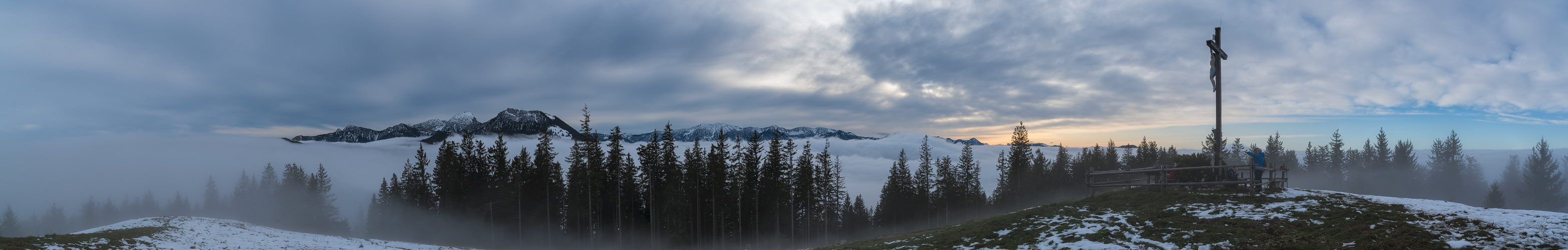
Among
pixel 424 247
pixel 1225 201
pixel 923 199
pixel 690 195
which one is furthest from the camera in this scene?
pixel 923 199

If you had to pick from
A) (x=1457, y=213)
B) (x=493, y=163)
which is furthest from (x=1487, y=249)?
(x=493, y=163)

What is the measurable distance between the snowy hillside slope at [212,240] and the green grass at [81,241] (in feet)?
0.13

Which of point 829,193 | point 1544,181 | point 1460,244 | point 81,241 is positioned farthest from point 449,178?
point 1544,181

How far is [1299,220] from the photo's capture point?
13.4 metres

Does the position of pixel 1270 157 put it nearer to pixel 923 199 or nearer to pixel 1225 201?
pixel 923 199

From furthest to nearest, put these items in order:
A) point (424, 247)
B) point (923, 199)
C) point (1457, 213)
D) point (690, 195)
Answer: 1. point (923, 199)
2. point (690, 195)
3. point (424, 247)
4. point (1457, 213)

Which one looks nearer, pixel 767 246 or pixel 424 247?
pixel 424 247

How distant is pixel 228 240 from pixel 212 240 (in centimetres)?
49

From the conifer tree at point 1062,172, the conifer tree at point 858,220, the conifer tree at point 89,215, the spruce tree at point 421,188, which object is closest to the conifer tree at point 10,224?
the conifer tree at point 89,215

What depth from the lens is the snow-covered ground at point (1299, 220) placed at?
10.4 metres

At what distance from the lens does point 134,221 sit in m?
34.5

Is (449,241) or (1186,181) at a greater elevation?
(1186,181)

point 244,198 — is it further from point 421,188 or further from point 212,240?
point 212,240

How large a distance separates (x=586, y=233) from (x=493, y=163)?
9.98m
